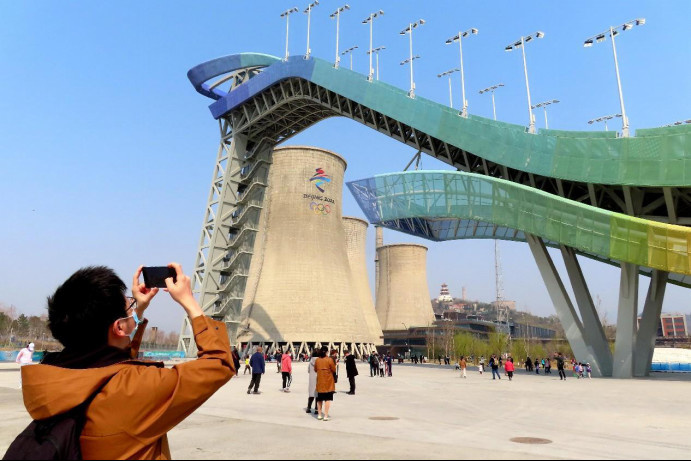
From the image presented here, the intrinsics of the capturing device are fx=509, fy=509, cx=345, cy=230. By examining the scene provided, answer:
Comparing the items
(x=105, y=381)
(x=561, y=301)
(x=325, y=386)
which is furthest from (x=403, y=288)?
(x=105, y=381)

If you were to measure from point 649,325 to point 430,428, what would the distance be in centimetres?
2676

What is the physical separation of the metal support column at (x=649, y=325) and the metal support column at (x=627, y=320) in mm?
1263

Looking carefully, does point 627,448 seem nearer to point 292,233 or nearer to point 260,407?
point 260,407

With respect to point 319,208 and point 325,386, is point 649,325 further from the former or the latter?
point 319,208

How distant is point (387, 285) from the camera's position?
88062mm

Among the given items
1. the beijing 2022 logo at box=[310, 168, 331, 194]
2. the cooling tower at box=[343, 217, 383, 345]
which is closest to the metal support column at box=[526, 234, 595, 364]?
the beijing 2022 logo at box=[310, 168, 331, 194]

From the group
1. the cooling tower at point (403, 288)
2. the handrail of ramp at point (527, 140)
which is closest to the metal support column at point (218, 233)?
the handrail of ramp at point (527, 140)

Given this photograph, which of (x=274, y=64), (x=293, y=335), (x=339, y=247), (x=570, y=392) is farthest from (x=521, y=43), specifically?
(x=293, y=335)

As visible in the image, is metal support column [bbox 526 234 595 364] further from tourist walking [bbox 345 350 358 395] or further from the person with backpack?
the person with backpack

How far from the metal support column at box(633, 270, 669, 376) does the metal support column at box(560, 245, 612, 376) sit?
5.29 feet

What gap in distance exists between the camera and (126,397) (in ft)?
7.84

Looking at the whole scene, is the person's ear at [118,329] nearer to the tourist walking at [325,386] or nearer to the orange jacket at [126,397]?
the orange jacket at [126,397]

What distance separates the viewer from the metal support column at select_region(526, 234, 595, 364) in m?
31.2

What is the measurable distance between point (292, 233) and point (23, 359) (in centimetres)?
2946
